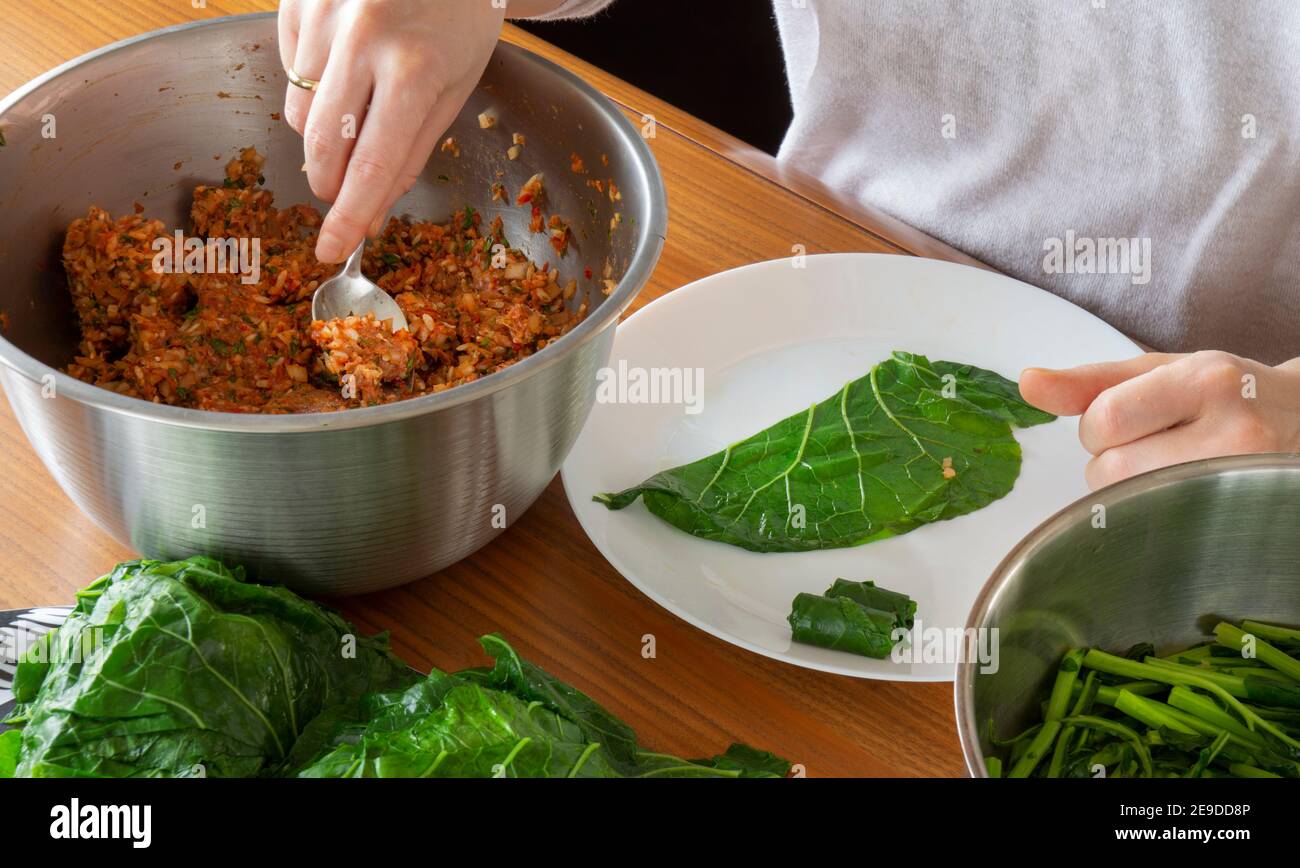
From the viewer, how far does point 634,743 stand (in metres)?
1.07

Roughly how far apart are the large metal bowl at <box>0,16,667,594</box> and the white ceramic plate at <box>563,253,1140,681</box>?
14 cm

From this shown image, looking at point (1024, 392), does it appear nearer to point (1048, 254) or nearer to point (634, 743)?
point (634, 743)

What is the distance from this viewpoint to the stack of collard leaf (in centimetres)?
92

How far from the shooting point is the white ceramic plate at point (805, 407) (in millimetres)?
1249

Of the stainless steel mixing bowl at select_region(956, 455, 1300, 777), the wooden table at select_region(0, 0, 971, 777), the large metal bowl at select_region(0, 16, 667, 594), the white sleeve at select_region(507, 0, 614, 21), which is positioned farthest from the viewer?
the white sleeve at select_region(507, 0, 614, 21)

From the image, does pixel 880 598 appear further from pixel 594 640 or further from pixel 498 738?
pixel 498 738

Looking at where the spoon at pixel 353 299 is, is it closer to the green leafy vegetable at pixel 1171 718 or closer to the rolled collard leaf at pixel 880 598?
the rolled collard leaf at pixel 880 598

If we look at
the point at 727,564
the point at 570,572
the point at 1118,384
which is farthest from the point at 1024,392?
the point at 570,572

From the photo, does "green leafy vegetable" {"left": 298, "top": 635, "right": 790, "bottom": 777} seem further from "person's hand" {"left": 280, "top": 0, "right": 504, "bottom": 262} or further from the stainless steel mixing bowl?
"person's hand" {"left": 280, "top": 0, "right": 504, "bottom": 262}

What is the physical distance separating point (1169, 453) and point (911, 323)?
19.0 inches

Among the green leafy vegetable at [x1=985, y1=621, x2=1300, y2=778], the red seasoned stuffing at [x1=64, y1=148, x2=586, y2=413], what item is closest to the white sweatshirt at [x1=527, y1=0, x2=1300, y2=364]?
the red seasoned stuffing at [x1=64, y1=148, x2=586, y2=413]

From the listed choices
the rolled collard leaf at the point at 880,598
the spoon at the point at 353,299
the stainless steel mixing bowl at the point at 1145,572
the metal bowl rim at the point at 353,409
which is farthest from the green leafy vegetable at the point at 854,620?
the spoon at the point at 353,299

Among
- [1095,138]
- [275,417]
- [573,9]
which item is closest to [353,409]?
[275,417]

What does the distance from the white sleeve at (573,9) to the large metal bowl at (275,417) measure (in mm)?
348
